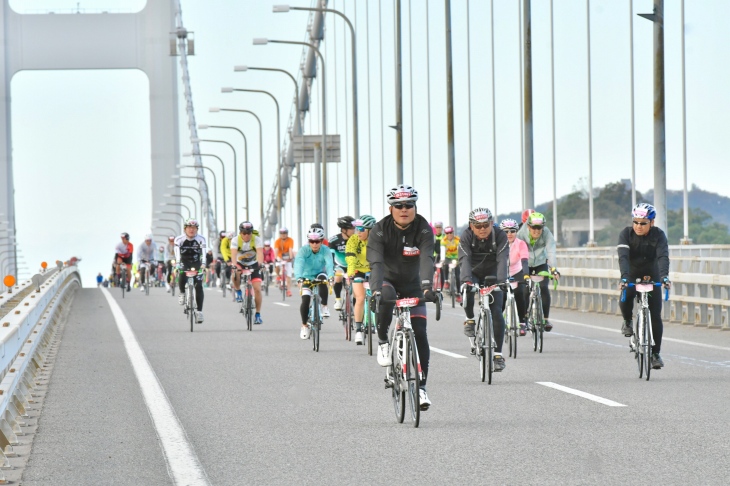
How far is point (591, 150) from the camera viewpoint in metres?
30.9

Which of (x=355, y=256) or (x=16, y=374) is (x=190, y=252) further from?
(x=16, y=374)

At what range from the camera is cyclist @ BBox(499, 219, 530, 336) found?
14719mm

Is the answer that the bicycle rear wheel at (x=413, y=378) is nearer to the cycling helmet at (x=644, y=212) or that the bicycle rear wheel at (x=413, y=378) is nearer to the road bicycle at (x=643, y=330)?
the road bicycle at (x=643, y=330)

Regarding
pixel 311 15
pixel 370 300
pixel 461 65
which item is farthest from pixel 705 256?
pixel 311 15

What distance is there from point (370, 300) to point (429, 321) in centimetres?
725

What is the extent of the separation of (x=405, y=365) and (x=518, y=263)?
235 inches

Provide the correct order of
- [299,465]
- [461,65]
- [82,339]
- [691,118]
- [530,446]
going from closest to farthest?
1. [299,465]
2. [530,446]
3. [82,339]
4. [691,118]
5. [461,65]

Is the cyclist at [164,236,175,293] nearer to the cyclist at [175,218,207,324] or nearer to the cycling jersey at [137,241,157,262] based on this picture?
the cycling jersey at [137,241,157,262]

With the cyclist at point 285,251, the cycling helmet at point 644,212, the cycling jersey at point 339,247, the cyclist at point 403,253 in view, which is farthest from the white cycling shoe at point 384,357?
the cyclist at point 285,251

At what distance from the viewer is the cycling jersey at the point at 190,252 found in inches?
821

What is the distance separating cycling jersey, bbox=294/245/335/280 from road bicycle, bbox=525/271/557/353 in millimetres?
2685

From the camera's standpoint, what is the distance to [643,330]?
12125 millimetres

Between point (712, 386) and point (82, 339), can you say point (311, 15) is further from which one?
point (712, 386)

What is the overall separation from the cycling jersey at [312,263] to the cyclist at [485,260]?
4.18m
